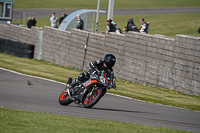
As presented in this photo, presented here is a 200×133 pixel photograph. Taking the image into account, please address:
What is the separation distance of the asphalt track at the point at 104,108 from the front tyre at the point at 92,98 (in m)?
0.15

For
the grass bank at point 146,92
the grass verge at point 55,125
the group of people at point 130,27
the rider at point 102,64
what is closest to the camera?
the grass verge at point 55,125

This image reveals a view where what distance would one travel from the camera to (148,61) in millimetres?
15719

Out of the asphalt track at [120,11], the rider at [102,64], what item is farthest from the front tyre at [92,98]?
the asphalt track at [120,11]

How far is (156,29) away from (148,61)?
20501 millimetres

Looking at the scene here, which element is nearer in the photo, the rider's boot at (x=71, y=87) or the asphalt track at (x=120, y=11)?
the rider's boot at (x=71, y=87)

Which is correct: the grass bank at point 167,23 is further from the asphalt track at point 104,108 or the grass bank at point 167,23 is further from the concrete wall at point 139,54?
the asphalt track at point 104,108

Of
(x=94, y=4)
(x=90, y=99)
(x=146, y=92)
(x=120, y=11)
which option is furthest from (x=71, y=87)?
(x=94, y=4)

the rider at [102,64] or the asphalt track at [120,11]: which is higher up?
the asphalt track at [120,11]

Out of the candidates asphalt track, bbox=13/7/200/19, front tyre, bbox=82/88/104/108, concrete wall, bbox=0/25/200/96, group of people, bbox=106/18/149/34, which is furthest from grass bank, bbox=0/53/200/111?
asphalt track, bbox=13/7/200/19

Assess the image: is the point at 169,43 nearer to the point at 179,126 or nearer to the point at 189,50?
the point at 189,50

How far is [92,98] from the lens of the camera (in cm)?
884

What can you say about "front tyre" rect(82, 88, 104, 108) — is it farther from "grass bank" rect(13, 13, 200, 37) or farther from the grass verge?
"grass bank" rect(13, 13, 200, 37)

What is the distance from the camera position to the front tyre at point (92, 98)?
8555 mm

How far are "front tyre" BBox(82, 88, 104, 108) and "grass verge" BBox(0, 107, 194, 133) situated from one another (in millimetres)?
1275
